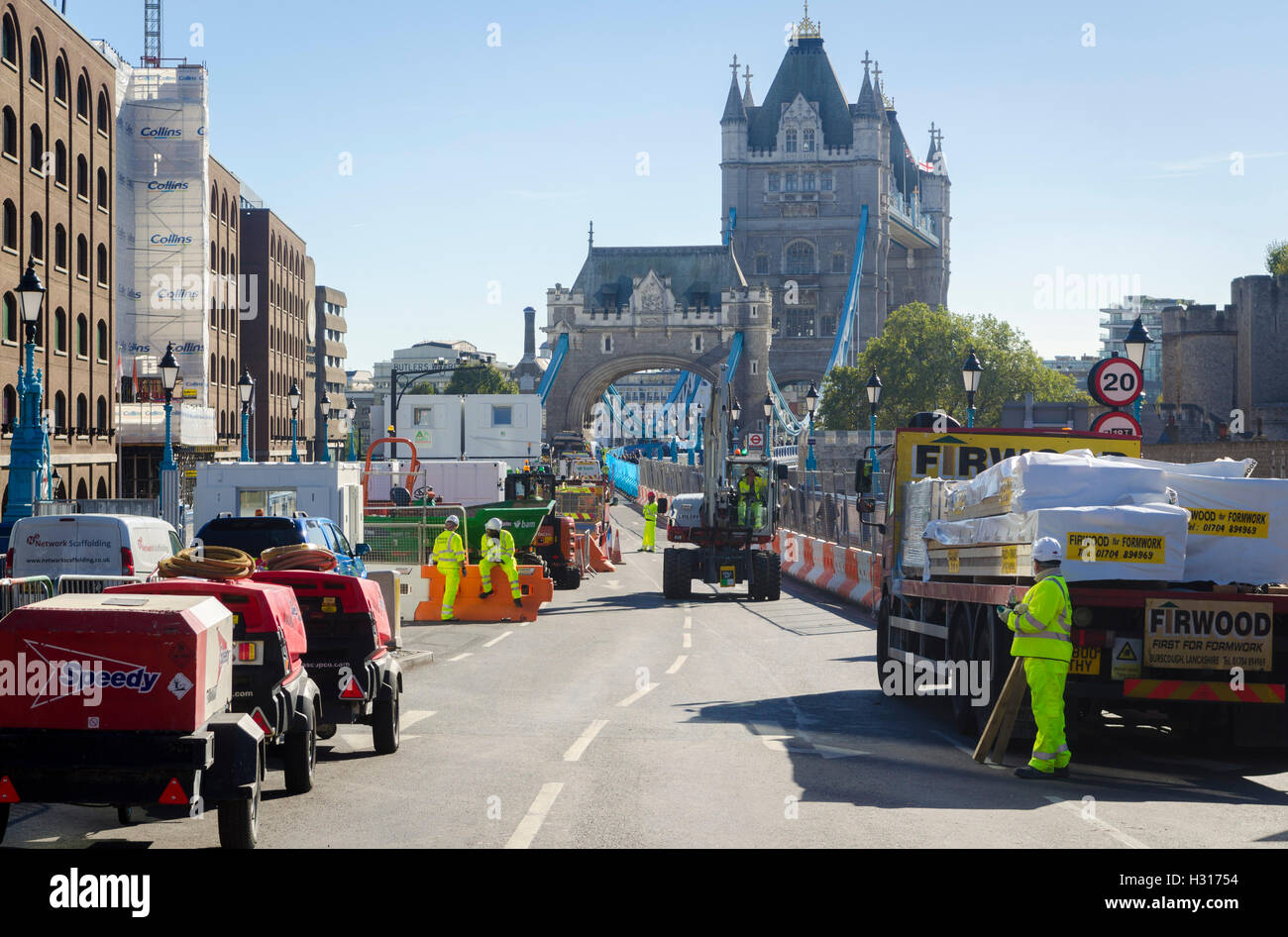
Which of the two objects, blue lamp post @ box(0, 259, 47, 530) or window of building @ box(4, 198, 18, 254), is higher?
window of building @ box(4, 198, 18, 254)

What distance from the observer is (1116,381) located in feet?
61.1

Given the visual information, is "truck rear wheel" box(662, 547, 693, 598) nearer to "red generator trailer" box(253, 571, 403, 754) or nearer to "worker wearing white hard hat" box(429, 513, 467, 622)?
"worker wearing white hard hat" box(429, 513, 467, 622)

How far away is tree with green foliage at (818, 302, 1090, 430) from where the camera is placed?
87312 millimetres

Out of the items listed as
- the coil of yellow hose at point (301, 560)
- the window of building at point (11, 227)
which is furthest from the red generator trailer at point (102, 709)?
the window of building at point (11, 227)

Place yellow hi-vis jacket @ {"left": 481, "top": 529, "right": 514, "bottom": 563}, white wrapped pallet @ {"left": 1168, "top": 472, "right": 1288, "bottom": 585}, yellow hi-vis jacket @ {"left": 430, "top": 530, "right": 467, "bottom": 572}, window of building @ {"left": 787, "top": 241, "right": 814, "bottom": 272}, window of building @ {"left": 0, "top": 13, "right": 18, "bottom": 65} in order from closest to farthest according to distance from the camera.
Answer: white wrapped pallet @ {"left": 1168, "top": 472, "right": 1288, "bottom": 585}
yellow hi-vis jacket @ {"left": 430, "top": 530, "right": 467, "bottom": 572}
yellow hi-vis jacket @ {"left": 481, "top": 529, "right": 514, "bottom": 563}
window of building @ {"left": 0, "top": 13, "right": 18, "bottom": 65}
window of building @ {"left": 787, "top": 241, "right": 814, "bottom": 272}

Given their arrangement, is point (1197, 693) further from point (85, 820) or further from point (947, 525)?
point (85, 820)

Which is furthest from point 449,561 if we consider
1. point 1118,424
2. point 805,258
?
point 805,258

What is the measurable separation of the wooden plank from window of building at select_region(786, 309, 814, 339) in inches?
4674

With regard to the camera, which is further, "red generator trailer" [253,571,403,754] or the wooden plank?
"red generator trailer" [253,571,403,754]

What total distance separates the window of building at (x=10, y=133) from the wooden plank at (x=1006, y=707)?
35083 mm

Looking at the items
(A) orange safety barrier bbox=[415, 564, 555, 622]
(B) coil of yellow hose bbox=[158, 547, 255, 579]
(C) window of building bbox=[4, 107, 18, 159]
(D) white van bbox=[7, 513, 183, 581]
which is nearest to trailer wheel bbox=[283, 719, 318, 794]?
(B) coil of yellow hose bbox=[158, 547, 255, 579]

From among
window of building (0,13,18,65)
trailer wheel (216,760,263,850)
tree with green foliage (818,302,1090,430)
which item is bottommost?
trailer wheel (216,760,263,850)
